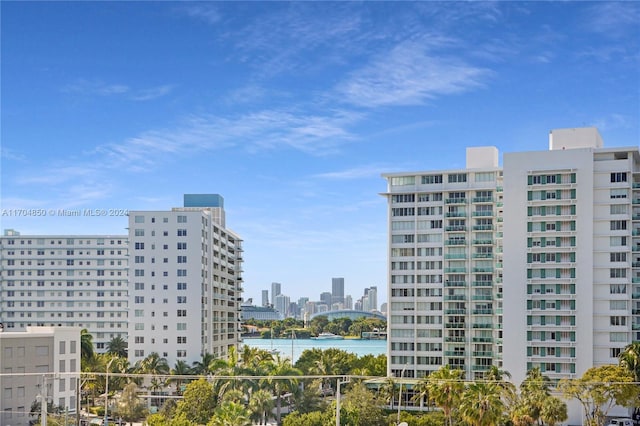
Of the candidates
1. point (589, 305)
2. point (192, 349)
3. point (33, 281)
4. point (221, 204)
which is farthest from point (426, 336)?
point (33, 281)

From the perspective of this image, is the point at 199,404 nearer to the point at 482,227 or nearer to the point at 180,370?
the point at 180,370

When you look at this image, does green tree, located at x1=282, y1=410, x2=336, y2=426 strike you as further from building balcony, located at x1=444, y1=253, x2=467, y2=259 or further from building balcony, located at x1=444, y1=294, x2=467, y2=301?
building balcony, located at x1=444, y1=253, x2=467, y2=259

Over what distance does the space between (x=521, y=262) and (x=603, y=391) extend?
1692 cm

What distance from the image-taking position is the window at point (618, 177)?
6059 cm

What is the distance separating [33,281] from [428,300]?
59.3 metres

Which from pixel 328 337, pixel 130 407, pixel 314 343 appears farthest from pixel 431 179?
pixel 314 343

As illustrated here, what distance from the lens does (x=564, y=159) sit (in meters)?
61.8

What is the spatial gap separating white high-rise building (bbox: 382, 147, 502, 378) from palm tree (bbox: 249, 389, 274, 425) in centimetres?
Result: 2056

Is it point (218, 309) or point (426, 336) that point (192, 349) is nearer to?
point (218, 309)

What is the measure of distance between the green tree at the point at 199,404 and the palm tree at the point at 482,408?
65.0 ft

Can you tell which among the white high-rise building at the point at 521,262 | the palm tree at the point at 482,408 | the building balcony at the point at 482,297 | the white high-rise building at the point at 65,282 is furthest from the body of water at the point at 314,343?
the palm tree at the point at 482,408

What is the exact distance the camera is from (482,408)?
41.1 m

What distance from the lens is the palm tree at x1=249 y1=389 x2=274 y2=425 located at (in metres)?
49.4

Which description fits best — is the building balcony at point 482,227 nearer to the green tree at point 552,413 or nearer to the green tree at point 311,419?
the green tree at point 552,413
